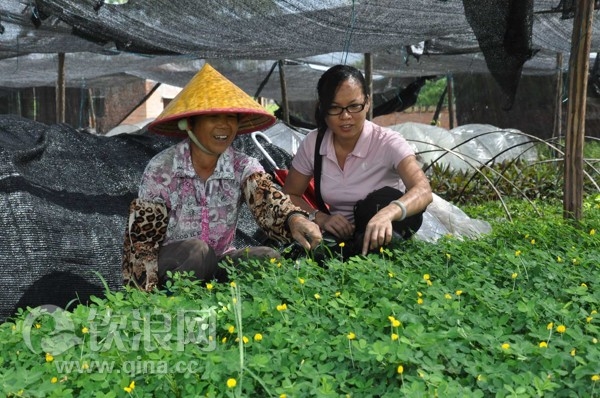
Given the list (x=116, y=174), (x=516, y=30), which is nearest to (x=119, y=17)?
(x=116, y=174)

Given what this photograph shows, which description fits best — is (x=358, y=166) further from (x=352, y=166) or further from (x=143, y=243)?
(x=143, y=243)

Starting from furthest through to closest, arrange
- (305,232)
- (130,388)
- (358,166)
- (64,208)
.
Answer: (64,208), (358,166), (305,232), (130,388)

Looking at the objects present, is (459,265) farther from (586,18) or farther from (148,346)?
(586,18)

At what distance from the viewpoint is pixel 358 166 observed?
4488 mm

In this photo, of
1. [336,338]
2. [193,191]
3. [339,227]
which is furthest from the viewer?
[339,227]

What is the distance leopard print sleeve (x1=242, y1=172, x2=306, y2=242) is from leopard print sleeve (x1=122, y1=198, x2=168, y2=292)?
40 centimetres

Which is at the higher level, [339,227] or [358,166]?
[358,166]

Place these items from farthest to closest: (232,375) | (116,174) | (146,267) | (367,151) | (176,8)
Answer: (176,8) < (116,174) < (367,151) < (146,267) < (232,375)

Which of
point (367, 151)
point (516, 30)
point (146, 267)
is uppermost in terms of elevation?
point (516, 30)

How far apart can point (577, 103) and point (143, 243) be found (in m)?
→ 2.69

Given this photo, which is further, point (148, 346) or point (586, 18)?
point (586, 18)

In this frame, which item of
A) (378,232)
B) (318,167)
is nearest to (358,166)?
(318,167)

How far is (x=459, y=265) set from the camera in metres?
3.68

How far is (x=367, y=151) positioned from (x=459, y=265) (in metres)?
0.99
